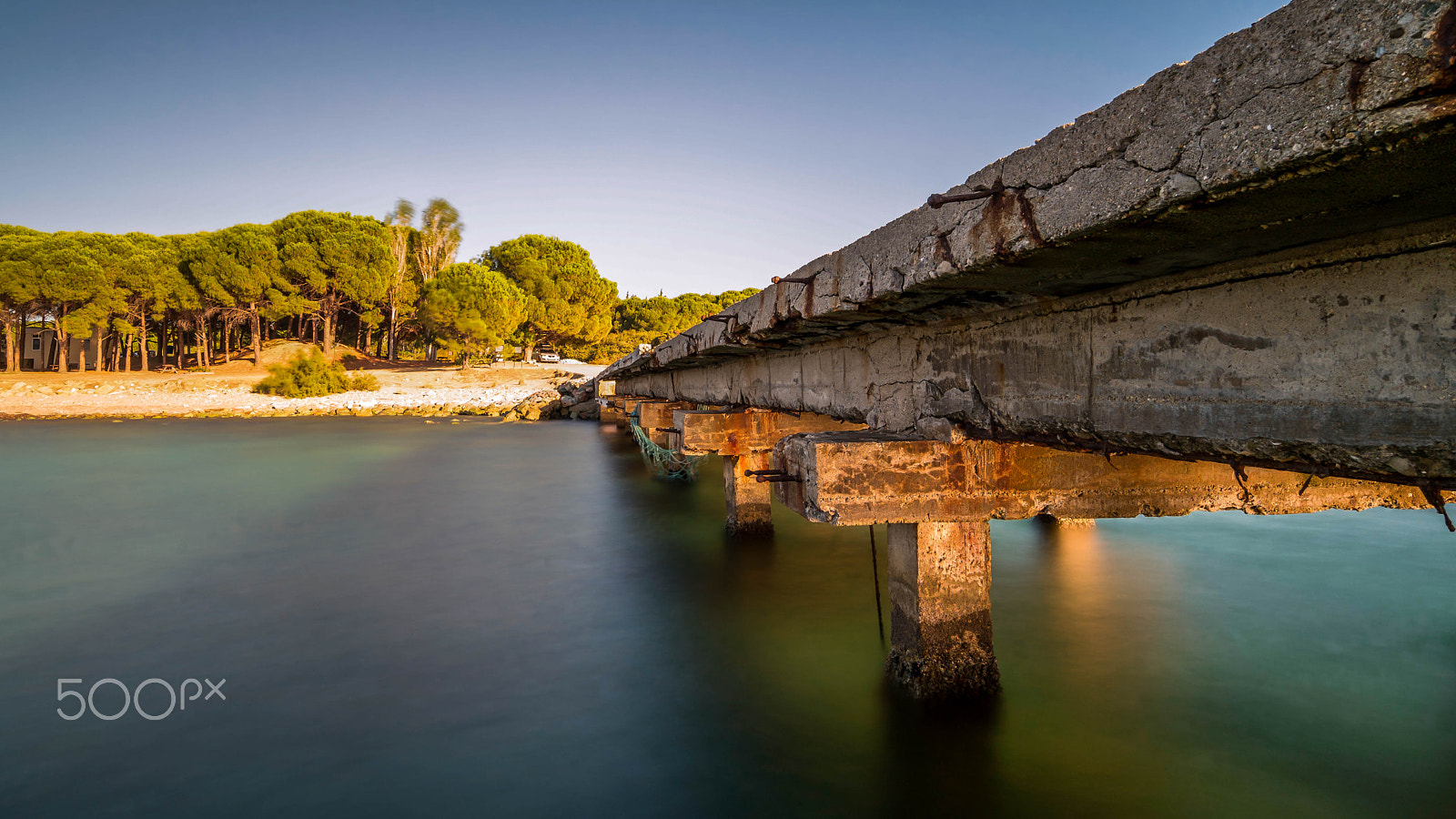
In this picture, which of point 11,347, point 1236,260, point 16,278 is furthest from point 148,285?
point 1236,260

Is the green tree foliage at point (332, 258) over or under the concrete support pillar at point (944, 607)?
over

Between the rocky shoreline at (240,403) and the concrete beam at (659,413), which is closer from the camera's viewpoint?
the concrete beam at (659,413)

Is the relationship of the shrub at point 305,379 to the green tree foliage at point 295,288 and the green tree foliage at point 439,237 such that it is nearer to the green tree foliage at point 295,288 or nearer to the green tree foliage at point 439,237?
the green tree foliage at point 295,288

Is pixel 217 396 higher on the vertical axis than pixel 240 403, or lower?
higher

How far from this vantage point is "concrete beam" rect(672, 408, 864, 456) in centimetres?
759

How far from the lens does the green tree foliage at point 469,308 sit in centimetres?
4094

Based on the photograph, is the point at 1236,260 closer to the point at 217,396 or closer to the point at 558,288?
the point at 217,396

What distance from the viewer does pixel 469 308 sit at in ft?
135

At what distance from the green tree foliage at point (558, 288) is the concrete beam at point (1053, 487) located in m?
46.3

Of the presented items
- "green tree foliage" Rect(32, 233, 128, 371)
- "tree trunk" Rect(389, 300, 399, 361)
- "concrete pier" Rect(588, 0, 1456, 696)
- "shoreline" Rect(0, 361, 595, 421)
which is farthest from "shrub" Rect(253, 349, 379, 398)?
"concrete pier" Rect(588, 0, 1456, 696)

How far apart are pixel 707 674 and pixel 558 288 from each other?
45.7 meters

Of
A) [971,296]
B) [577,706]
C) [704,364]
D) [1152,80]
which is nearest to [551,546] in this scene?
[704,364]

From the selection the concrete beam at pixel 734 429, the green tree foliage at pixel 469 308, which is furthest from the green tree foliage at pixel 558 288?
the concrete beam at pixel 734 429

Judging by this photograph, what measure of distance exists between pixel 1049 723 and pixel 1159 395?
2955mm
